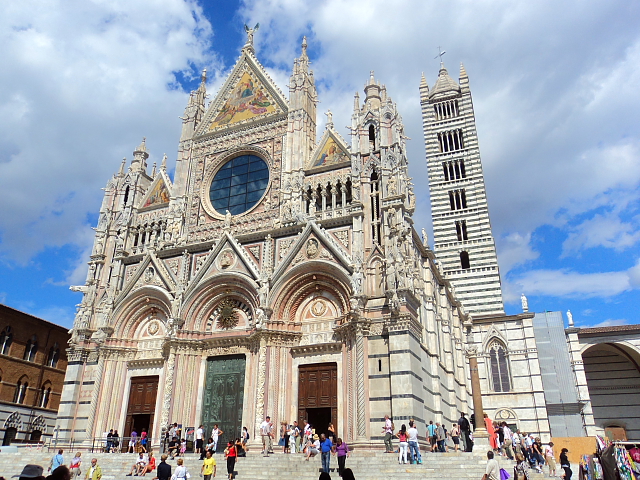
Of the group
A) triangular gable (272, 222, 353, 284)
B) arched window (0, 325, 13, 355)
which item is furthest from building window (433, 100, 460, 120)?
arched window (0, 325, 13, 355)

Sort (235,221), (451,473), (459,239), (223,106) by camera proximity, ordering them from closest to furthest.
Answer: (451,473) → (235,221) → (223,106) → (459,239)

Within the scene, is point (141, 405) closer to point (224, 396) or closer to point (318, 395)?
point (224, 396)

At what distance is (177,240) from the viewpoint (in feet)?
83.8

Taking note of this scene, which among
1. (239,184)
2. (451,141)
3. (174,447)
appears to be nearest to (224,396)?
(174,447)

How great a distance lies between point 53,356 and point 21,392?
11.1 feet

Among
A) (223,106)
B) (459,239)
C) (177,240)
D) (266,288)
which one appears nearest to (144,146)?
(223,106)

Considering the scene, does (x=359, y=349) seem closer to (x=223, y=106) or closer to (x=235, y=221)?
(x=235, y=221)

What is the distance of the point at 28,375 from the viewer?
30.4 meters

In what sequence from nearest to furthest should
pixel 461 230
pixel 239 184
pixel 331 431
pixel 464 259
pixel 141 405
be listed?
pixel 331 431, pixel 141 405, pixel 239 184, pixel 464 259, pixel 461 230

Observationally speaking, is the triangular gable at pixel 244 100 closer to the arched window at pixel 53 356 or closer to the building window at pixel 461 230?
the arched window at pixel 53 356

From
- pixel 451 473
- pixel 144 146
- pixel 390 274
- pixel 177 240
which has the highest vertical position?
pixel 144 146

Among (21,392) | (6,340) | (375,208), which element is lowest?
(21,392)

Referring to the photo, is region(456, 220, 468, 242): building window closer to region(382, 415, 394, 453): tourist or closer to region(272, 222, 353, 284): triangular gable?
region(272, 222, 353, 284): triangular gable

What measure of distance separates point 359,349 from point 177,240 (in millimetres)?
11726
